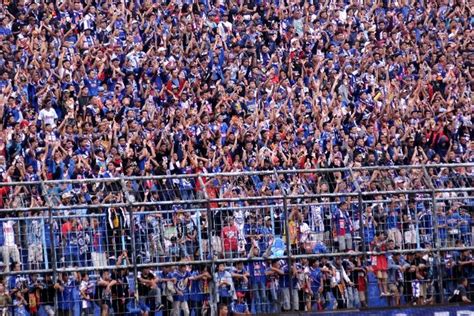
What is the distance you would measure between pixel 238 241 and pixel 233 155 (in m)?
7.00

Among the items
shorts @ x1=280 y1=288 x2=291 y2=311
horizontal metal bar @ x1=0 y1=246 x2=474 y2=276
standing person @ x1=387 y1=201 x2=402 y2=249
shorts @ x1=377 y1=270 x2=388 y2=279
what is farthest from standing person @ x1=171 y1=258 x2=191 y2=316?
standing person @ x1=387 y1=201 x2=402 y2=249

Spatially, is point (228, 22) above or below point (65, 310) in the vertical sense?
above

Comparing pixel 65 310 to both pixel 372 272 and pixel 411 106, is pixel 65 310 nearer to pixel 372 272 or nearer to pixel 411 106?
pixel 372 272

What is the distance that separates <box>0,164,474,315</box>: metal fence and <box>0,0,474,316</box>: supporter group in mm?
29

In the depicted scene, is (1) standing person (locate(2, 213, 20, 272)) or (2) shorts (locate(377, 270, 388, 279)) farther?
(2) shorts (locate(377, 270, 388, 279))

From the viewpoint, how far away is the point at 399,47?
38.3 m

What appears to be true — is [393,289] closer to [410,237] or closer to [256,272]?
[410,237]

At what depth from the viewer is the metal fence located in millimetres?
23422

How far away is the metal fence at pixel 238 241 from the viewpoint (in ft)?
76.8

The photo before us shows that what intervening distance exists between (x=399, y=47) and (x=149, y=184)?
598 inches

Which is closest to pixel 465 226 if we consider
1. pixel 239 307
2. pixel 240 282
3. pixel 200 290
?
pixel 240 282

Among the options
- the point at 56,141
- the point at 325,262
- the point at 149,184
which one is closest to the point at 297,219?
the point at 325,262

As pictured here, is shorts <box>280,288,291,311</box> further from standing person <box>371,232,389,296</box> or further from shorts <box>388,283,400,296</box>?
shorts <box>388,283,400,296</box>

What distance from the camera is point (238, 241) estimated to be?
24.5 m
